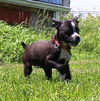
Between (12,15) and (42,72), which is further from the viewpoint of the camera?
(12,15)

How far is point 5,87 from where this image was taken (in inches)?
212

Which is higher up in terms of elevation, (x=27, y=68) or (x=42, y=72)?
(x=27, y=68)

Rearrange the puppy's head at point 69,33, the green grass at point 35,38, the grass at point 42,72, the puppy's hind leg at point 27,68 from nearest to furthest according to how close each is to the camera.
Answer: the grass at point 42,72
the puppy's head at point 69,33
the puppy's hind leg at point 27,68
the green grass at point 35,38

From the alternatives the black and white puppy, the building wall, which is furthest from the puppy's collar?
the building wall

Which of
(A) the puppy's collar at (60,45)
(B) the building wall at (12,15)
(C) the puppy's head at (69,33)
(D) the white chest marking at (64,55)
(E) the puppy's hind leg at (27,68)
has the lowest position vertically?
(B) the building wall at (12,15)

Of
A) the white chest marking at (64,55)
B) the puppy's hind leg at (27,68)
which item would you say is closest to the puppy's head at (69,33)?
the white chest marking at (64,55)

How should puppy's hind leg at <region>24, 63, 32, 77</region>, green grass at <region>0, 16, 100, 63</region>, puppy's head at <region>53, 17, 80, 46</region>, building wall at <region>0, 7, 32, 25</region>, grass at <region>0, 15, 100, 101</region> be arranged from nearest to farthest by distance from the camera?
grass at <region>0, 15, 100, 101</region> → puppy's head at <region>53, 17, 80, 46</region> → puppy's hind leg at <region>24, 63, 32, 77</region> → green grass at <region>0, 16, 100, 63</region> → building wall at <region>0, 7, 32, 25</region>

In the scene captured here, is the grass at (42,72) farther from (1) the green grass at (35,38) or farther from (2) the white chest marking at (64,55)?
(2) the white chest marking at (64,55)

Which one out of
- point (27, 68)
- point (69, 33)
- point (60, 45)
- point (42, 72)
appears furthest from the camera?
point (42, 72)

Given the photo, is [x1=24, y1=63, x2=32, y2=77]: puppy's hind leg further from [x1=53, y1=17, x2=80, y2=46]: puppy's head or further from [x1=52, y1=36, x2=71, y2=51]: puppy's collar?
[x1=53, y1=17, x2=80, y2=46]: puppy's head

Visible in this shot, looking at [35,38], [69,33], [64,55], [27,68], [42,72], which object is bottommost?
[35,38]

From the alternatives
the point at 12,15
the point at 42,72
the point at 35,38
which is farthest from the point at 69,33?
the point at 12,15

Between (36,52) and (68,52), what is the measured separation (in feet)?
2.06

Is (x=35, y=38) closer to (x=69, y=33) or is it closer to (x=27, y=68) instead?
(x=27, y=68)
